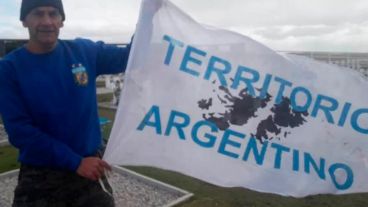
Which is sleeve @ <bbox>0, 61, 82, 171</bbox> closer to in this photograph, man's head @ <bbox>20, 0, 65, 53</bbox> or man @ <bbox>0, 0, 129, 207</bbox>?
man @ <bbox>0, 0, 129, 207</bbox>

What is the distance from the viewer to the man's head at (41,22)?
270 centimetres

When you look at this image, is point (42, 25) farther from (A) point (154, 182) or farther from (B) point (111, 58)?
(A) point (154, 182)

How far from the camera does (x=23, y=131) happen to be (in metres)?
2.58

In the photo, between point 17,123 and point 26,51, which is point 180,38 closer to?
point 26,51

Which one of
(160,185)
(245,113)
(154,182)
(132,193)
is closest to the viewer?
(245,113)

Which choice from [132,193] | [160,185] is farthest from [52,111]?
[160,185]

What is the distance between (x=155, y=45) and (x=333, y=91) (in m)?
1.50

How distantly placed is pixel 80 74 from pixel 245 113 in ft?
4.36

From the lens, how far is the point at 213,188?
6.17 metres

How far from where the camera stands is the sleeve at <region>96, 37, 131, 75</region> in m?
3.06

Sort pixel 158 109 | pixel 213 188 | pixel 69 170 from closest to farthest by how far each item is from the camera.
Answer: pixel 69 170 → pixel 158 109 → pixel 213 188

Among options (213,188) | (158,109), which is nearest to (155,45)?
(158,109)

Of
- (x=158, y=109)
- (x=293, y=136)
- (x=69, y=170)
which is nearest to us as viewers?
(x=69, y=170)

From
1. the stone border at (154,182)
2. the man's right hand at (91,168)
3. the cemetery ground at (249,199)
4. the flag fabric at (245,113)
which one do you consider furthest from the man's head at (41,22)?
the cemetery ground at (249,199)
